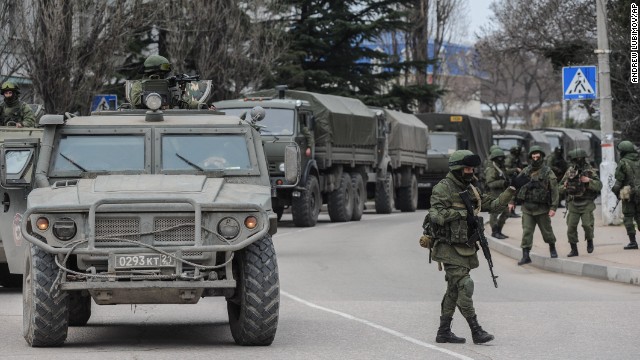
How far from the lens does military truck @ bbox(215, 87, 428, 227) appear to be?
29.0 metres

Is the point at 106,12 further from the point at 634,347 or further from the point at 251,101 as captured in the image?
the point at 634,347

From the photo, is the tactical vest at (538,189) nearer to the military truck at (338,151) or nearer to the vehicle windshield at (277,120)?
the military truck at (338,151)

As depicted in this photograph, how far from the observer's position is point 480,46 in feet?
205

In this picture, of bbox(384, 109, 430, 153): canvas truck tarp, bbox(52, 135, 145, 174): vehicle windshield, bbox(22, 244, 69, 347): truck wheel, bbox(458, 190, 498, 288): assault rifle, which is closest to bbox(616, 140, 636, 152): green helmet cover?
bbox(458, 190, 498, 288): assault rifle

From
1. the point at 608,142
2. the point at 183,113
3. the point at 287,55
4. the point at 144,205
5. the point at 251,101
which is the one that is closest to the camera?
the point at 144,205

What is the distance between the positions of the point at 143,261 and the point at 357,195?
23.9m

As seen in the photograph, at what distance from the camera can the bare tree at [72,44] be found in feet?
93.9

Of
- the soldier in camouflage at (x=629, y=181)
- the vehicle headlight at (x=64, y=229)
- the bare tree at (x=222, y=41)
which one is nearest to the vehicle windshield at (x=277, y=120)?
the bare tree at (x=222, y=41)

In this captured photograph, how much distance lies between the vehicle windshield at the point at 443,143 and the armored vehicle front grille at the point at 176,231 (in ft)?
110

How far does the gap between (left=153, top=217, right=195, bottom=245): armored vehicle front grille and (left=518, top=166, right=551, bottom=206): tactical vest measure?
9508mm

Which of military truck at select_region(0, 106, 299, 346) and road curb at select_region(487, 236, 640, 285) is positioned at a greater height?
military truck at select_region(0, 106, 299, 346)

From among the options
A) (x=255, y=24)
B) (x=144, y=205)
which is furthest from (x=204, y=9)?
(x=144, y=205)

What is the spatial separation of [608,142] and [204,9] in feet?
50.2

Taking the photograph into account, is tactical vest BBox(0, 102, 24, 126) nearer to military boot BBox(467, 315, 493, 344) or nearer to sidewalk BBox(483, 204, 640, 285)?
sidewalk BBox(483, 204, 640, 285)
